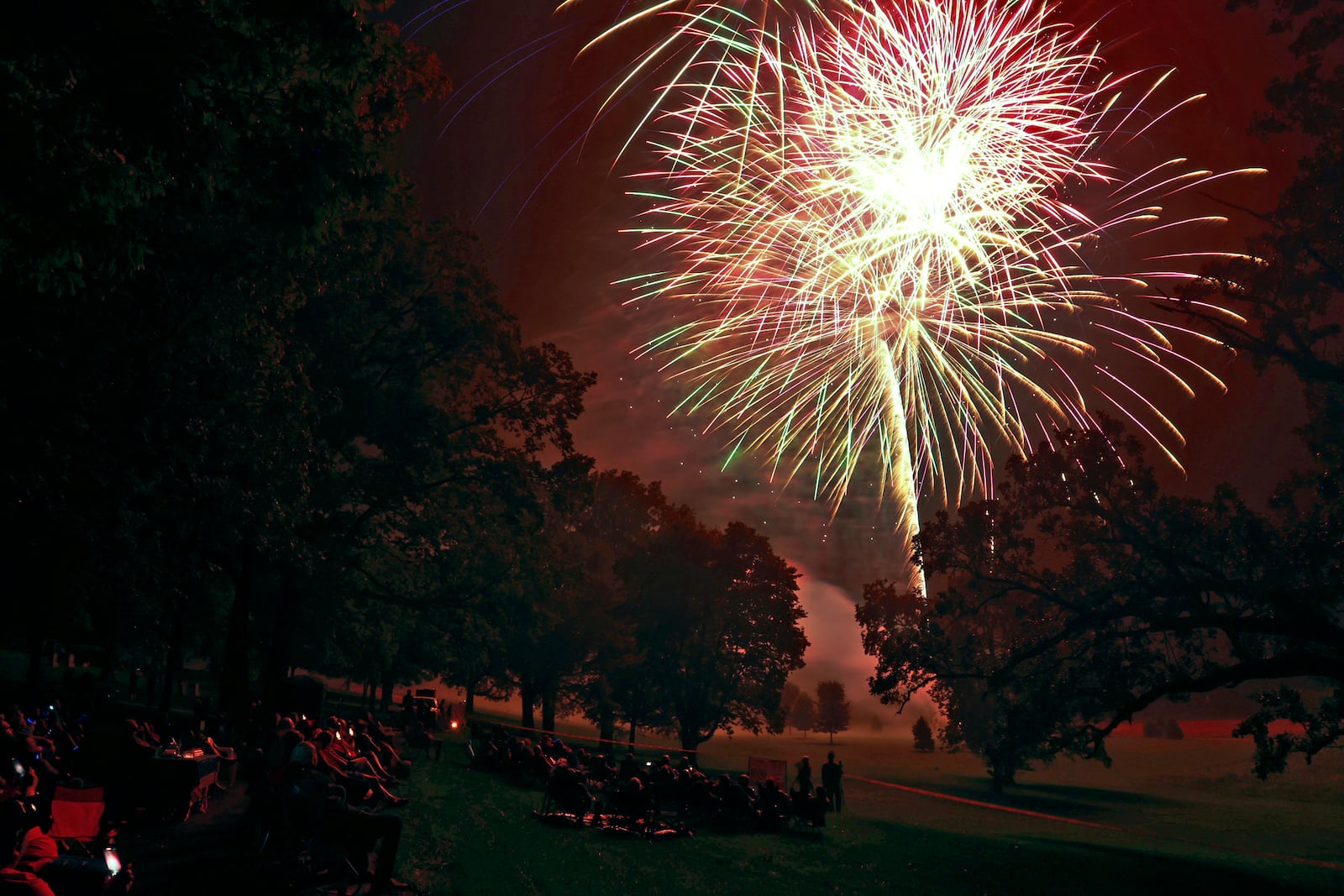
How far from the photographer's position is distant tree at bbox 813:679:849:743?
135000 mm

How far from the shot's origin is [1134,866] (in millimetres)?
18734

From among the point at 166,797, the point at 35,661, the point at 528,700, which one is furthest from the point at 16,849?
the point at 528,700

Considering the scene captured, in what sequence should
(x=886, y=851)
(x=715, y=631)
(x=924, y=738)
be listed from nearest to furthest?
(x=886, y=851) → (x=715, y=631) → (x=924, y=738)

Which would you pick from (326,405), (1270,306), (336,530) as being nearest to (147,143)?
(326,405)

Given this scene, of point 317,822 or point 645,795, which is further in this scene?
point 645,795

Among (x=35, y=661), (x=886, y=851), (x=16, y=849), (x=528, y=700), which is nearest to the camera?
(x=16, y=849)

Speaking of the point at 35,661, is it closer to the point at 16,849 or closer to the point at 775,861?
the point at 775,861

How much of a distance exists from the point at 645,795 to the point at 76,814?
36.6 ft

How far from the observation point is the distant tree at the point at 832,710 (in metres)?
135

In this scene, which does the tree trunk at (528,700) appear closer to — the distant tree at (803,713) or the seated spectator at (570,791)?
the seated spectator at (570,791)

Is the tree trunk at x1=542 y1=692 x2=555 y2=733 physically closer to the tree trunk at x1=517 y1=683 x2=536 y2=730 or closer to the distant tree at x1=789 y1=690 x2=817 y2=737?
the tree trunk at x1=517 y1=683 x2=536 y2=730

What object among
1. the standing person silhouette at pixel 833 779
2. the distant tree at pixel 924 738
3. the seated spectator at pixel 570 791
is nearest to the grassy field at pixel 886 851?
the standing person silhouette at pixel 833 779

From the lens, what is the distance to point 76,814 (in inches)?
321

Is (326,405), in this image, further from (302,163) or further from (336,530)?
(302,163)
